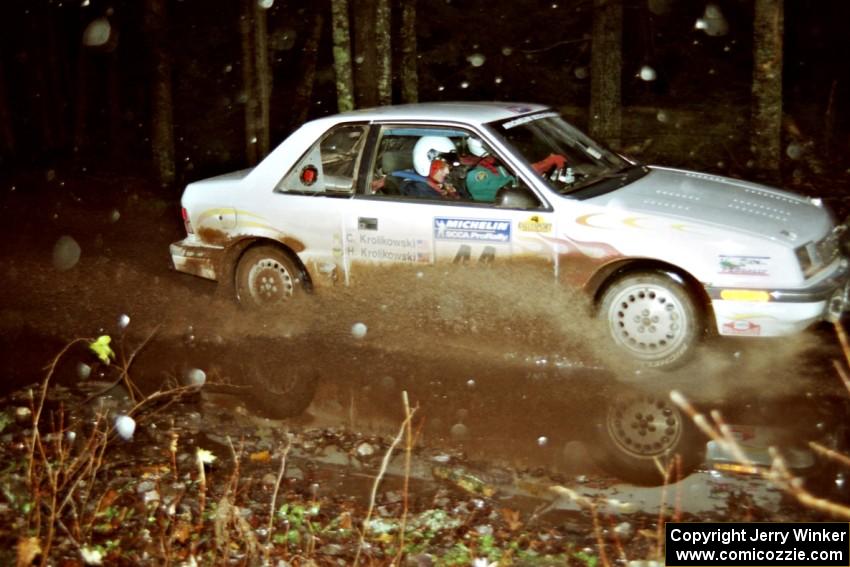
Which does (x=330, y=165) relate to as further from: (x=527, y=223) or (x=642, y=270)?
(x=642, y=270)

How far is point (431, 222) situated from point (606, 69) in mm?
9493

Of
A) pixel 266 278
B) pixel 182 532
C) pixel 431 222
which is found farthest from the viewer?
pixel 266 278

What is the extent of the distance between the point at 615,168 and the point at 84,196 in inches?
434

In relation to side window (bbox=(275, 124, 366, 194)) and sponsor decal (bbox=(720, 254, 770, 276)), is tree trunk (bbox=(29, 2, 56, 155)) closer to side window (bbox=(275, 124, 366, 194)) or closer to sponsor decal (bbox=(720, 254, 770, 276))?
side window (bbox=(275, 124, 366, 194))

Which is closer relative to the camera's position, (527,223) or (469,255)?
(527,223)

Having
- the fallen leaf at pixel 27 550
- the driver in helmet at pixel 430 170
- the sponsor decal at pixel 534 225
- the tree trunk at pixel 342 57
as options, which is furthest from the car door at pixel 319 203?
the tree trunk at pixel 342 57

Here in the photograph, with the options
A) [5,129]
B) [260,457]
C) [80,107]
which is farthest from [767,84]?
[80,107]

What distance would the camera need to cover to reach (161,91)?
51.7 ft

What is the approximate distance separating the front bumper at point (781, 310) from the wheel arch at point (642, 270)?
0.10 meters

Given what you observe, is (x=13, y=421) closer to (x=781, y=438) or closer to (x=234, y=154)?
(x=781, y=438)

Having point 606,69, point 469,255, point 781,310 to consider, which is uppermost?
point 606,69

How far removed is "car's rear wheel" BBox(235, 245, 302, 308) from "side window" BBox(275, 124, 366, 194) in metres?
0.57

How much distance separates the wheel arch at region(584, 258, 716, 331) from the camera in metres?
6.43

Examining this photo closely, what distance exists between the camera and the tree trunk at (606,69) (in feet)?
50.3
